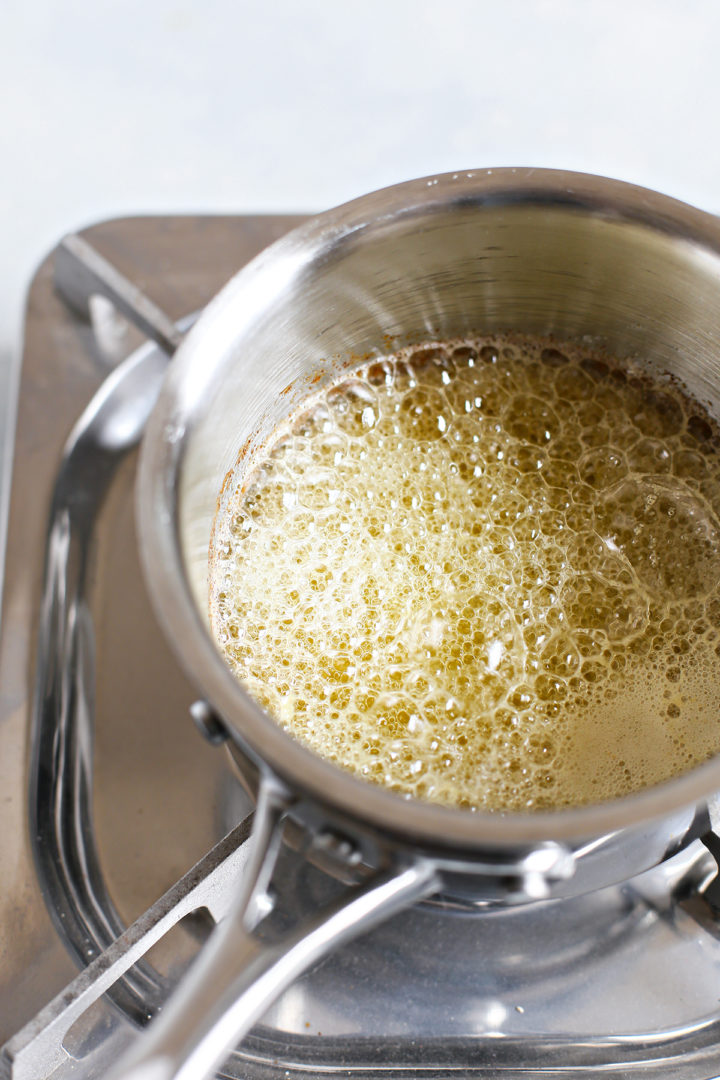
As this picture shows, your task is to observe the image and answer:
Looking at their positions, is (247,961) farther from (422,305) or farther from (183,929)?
(422,305)

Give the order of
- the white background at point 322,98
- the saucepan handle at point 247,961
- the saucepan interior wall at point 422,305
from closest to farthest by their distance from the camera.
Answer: the saucepan handle at point 247,961
the saucepan interior wall at point 422,305
the white background at point 322,98

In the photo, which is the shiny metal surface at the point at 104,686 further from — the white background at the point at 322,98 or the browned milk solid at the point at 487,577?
the white background at the point at 322,98

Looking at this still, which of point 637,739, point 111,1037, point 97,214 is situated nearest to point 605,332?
point 637,739

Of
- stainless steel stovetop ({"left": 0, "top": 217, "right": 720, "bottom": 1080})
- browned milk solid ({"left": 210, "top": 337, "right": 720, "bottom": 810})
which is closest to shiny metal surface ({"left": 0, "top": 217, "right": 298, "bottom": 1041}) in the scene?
stainless steel stovetop ({"left": 0, "top": 217, "right": 720, "bottom": 1080})

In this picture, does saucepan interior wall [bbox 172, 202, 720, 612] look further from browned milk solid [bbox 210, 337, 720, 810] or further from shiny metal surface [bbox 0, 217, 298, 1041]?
shiny metal surface [bbox 0, 217, 298, 1041]

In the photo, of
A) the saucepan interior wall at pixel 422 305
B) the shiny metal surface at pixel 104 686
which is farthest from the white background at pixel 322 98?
the saucepan interior wall at pixel 422 305

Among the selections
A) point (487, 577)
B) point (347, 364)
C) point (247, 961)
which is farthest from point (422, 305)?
point (247, 961)
